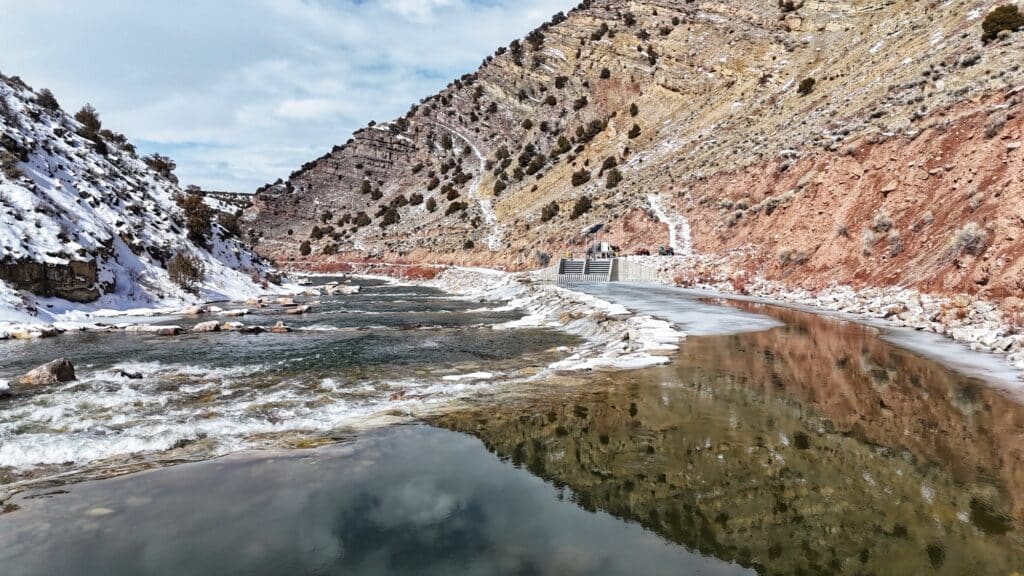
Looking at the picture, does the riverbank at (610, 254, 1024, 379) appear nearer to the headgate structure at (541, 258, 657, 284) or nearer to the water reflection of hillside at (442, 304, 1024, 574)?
the water reflection of hillside at (442, 304, 1024, 574)

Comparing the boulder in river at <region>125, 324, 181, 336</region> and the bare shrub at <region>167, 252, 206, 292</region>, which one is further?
the bare shrub at <region>167, 252, 206, 292</region>

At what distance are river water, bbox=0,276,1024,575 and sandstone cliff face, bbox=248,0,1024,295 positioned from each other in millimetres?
10252

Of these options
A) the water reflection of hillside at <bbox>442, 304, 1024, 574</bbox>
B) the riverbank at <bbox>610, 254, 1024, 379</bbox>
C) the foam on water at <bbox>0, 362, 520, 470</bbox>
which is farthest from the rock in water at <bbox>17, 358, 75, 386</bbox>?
the riverbank at <bbox>610, 254, 1024, 379</bbox>

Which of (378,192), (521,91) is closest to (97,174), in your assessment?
(378,192)

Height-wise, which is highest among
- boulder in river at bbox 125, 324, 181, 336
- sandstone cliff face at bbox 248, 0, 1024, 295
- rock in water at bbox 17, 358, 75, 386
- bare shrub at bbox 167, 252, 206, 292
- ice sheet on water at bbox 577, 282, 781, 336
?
sandstone cliff face at bbox 248, 0, 1024, 295

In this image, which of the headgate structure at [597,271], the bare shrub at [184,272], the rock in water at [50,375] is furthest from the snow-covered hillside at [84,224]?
the headgate structure at [597,271]

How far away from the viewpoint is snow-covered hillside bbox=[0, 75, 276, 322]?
20969 millimetres

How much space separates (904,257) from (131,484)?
2205 cm

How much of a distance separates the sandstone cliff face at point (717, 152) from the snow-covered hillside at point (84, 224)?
26.2 metres

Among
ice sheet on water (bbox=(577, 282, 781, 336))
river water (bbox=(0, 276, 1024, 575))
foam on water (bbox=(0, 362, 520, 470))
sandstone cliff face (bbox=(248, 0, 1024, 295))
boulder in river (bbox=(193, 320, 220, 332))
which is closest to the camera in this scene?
river water (bbox=(0, 276, 1024, 575))

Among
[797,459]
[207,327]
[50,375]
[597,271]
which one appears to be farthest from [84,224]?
[797,459]

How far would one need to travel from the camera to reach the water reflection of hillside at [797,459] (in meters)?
4.11

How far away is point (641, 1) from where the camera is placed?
90500mm

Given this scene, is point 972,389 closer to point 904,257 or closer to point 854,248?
point 904,257
